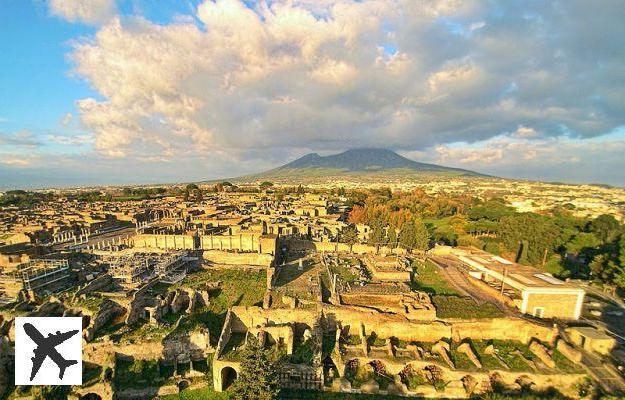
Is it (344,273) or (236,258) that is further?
(236,258)

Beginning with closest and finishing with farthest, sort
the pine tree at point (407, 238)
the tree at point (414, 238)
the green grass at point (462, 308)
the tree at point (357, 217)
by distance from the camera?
the green grass at point (462, 308) < the tree at point (414, 238) < the pine tree at point (407, 238) < the tree at point (357, 217)

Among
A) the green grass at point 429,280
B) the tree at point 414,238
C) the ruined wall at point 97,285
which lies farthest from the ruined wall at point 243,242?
the tree at point 414,238

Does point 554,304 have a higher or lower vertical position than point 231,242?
lower

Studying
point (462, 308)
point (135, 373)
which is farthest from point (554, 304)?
point (135, 373)

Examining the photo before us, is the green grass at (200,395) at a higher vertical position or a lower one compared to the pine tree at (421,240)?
lower

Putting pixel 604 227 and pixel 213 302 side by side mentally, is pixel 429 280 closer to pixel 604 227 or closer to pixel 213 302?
pixel 213 302

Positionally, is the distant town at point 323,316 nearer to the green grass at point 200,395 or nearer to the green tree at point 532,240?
the green grass at point 200,395
